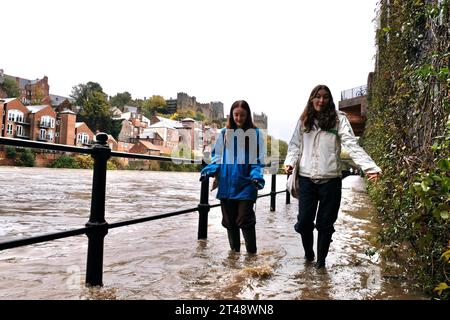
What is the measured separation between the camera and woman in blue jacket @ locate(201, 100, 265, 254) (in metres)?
3.46

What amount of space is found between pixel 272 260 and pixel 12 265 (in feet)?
7.71

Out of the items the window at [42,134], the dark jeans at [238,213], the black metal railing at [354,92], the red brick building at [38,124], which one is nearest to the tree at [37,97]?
the red brick building at [38,124]

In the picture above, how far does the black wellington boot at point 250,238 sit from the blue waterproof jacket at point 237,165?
0.33m

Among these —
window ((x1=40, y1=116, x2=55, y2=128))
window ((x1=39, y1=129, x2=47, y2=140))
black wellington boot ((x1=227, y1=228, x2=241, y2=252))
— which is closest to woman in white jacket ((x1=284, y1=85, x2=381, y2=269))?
black wellington boot ((x1=227, y1=228, x2=241, y2=252))

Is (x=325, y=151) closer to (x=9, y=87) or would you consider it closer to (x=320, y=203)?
(x=320, y=203)

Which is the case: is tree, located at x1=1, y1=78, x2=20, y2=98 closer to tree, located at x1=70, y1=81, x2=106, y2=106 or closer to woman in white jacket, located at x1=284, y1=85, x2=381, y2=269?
tree, located at x1=70, y1=81, x2=106, y2=106

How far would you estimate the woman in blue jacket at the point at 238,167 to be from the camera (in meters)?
3.46

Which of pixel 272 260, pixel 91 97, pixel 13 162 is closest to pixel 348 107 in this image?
pixel 272 260

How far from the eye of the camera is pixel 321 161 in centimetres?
323

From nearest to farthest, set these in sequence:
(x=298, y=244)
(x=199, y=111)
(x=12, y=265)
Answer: (x=12, y=265)
(x=298, y=244)
(x=199, y=111)

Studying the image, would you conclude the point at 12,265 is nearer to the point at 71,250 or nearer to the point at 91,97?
the point at 71,250

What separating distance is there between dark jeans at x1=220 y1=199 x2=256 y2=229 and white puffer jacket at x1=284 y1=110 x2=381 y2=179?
1.85 ft

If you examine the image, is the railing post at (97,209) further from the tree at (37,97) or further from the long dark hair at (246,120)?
the tree at (37,97)

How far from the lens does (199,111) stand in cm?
12450
